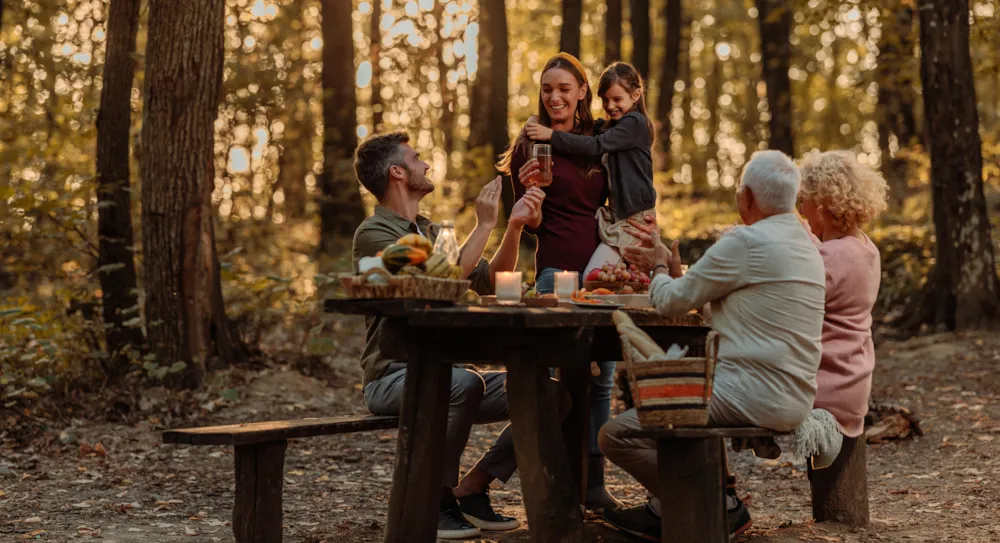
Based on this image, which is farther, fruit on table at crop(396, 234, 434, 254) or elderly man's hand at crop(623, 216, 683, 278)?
elderly man's hand at crop(623, 216, 683, 278)

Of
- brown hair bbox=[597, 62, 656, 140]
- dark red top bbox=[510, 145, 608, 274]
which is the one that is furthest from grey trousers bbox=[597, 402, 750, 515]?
brown hair bbox=[597, 62, 656, 140]

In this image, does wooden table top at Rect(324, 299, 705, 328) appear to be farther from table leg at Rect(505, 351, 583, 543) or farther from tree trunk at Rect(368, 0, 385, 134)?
tree trunk at Rect(368, 0, 385, 134)

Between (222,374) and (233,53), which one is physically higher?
(233,53)

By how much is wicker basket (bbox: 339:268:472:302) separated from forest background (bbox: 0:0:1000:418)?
4497 mm

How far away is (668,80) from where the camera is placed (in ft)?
76.7

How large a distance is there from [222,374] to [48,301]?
166 inches

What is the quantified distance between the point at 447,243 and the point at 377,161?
2.93ft

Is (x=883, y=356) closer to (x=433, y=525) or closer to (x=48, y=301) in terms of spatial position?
(x=433, y=525)

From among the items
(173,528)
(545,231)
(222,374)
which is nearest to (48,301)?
(222,374)

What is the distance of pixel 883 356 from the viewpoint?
11547mm

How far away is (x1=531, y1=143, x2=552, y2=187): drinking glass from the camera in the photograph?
5.11 meters

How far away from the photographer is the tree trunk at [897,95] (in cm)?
1406

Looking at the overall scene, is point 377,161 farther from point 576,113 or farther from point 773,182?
point 773,182

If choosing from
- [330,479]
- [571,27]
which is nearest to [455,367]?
[330,479]
